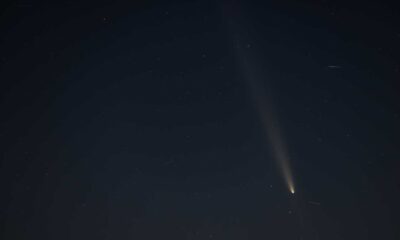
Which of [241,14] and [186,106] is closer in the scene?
[241,14]

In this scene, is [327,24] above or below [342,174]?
above

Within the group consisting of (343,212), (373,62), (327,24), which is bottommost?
(343,212)

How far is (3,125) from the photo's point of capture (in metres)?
2.11

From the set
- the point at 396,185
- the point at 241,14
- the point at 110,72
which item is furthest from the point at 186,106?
the point at 396,185

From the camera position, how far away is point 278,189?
6.67 ft

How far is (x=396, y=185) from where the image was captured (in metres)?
2.03

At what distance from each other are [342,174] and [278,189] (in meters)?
0.44

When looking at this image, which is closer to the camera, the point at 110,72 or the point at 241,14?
the point at 241,14

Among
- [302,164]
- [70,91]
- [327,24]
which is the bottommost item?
[302,164]

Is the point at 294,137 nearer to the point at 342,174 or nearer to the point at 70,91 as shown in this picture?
the point at 342,174

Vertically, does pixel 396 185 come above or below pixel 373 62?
below

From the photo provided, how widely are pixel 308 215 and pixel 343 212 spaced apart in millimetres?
244

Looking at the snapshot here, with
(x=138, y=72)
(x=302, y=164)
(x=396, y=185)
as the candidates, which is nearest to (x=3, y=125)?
(x=138, y=72)

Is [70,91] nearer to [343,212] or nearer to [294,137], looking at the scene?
[294,137]
